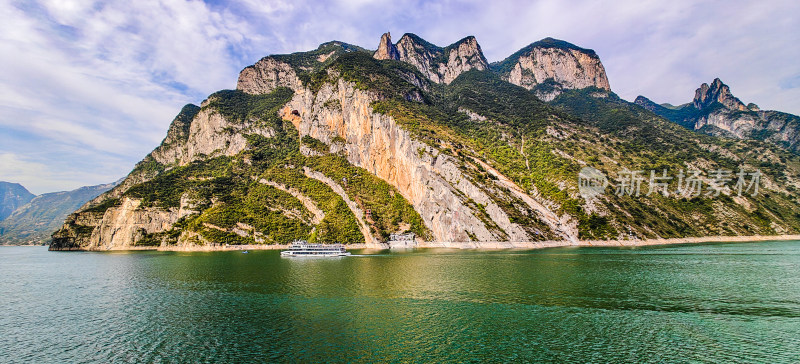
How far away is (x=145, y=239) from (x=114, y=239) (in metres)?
13.1

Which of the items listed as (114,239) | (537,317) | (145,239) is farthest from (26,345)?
(114,239)

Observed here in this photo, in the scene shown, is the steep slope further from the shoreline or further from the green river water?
the green river water

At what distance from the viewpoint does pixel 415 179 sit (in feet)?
390

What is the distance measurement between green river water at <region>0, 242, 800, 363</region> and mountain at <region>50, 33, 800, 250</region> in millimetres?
48182

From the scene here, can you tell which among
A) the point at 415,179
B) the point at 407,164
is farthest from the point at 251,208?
the point at 415,179

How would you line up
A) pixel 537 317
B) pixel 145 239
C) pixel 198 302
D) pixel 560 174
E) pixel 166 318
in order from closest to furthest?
pixel 537 317
pixel 166 318
pixel 198 302
pixel 560 174
pixel 145 239

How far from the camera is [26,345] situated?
28.2 m

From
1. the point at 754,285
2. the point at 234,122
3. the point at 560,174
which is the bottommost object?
the point at 754,285

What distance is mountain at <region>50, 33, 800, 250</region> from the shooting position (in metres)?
105

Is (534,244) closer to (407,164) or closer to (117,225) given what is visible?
(407,164)

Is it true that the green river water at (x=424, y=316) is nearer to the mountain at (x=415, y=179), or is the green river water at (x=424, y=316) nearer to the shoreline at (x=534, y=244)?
the shoreline at (x=534, y=244)

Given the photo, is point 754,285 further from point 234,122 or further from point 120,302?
point 234,122

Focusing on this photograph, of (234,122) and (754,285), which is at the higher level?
(234,122)

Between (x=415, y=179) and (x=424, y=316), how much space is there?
3395 inches
